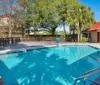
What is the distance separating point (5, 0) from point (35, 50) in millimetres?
8789

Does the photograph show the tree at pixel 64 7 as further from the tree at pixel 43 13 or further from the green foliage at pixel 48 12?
the tree at pixel 43 13

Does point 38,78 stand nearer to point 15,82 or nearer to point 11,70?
point 15,82

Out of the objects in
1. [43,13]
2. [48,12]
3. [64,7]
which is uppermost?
[64,7]

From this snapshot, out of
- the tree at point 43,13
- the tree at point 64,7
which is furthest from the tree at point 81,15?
the tree at point 43,13

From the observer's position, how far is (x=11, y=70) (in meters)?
8.80

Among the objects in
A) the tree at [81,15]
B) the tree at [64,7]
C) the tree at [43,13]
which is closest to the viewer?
the tree at [81,15]

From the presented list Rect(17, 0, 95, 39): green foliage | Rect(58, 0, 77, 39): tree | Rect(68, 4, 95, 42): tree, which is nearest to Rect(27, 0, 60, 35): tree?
Rect(17, 0, 95, 39): green foliage

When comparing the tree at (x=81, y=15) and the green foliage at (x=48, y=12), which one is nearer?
the tree at (x=81, y=15)

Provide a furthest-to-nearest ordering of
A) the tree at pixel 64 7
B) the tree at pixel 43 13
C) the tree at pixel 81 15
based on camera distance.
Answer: the tree at pixel 64 7, the tree at pixel 43 13, the tree at pixel 81 15

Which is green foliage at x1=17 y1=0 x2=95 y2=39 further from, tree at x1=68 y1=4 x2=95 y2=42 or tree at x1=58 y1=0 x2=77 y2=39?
tree at x1=68 y1=4 x2=95 y2=42

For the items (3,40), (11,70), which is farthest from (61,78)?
(3,40)

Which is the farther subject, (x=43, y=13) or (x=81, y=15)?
(x=43, y=13)

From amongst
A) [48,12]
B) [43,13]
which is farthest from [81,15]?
[43,13]

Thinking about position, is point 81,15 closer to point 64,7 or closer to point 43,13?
point 64,7
